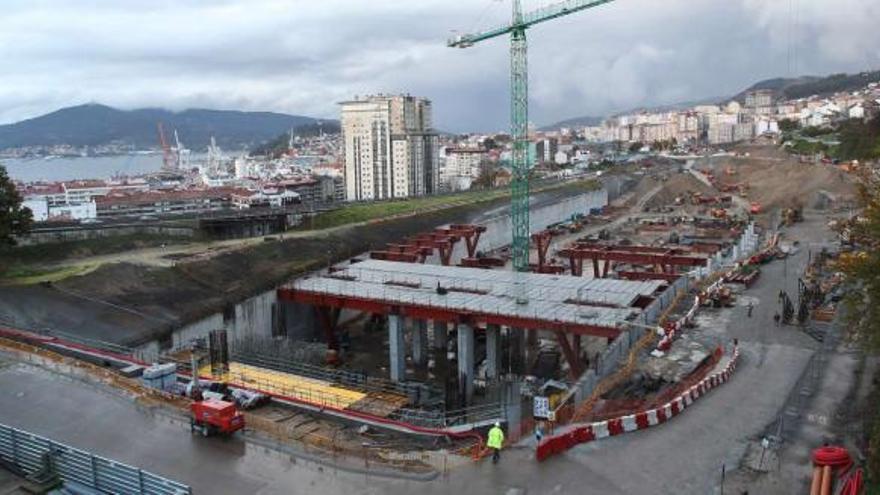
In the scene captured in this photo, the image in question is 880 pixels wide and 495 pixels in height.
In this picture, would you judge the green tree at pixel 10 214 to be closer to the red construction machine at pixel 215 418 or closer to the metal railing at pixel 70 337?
the metal railing at pixel 70 337

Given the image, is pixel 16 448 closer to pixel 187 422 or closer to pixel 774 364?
pixel 187 422

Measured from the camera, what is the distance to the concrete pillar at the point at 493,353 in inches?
1268

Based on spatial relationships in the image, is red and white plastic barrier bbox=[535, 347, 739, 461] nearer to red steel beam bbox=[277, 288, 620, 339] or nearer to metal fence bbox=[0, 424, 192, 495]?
metal fence bbox=[0, 424, 192, 495]

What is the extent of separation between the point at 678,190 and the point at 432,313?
7045cm

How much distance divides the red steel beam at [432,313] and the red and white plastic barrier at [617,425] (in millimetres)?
8732

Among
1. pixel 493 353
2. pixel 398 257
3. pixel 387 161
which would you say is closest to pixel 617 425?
pixel 493 353

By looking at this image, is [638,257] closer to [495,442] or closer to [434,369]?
[434,369]

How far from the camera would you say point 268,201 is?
9969cm

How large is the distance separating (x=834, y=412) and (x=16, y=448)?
1906cm

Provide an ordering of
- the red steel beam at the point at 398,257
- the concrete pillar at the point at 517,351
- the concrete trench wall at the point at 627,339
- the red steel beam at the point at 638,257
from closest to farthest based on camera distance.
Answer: the concrete trench wall at the point at 627,339
the concrete pillar at the point at 517,351
the red steel beam at the point at 638,257
the red steel beam at the point at 398,257

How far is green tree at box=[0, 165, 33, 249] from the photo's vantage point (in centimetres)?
3766

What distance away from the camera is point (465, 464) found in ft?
52.0

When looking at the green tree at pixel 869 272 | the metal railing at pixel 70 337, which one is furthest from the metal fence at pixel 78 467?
the green tree at pixel 869 272

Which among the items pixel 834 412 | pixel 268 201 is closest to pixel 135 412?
pixel 834 412
